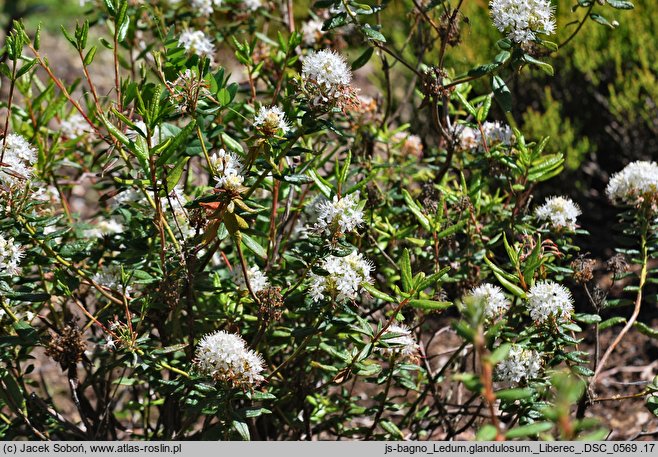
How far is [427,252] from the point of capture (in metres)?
2.21

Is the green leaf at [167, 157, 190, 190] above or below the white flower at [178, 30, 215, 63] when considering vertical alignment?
below

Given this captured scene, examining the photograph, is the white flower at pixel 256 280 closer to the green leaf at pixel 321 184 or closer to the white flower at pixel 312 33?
the green leaf at pixel 321 184

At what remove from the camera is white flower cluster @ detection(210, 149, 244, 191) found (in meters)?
1.60

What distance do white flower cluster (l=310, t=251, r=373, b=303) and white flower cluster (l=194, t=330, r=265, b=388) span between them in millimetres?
212

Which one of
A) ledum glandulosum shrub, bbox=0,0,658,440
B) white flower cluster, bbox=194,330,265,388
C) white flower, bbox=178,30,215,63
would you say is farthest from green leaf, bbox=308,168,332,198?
white flower, bbox=178,30,215,63

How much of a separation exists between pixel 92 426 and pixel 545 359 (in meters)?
1.36

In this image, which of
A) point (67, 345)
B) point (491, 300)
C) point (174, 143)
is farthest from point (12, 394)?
point (491, 300)

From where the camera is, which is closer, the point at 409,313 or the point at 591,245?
the point at 409,313

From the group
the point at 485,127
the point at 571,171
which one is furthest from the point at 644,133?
the point at 485,127

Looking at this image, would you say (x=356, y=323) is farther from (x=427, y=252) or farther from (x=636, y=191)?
(x=636, y=191)

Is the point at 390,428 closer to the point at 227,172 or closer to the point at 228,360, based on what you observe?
the point at 228,360

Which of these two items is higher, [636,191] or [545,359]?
[636,191]

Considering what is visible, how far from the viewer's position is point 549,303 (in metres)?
1.79

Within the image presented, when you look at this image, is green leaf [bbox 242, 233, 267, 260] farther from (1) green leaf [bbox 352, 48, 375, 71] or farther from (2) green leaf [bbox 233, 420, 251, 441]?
(1) green leaf [bbox 352, 48, 375, 71]
